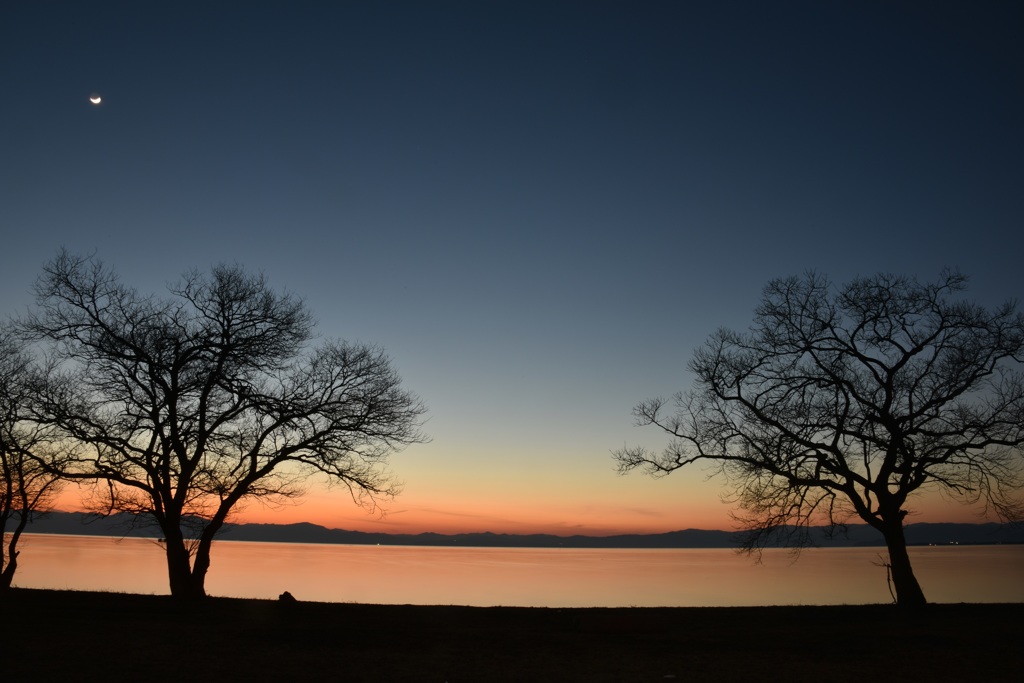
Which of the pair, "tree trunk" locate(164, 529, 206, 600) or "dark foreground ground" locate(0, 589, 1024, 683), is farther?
"tree trunk" locate(164, 529, 206, 600)

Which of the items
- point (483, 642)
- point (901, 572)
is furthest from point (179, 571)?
point (901, 572)

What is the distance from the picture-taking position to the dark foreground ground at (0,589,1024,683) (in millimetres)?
12109

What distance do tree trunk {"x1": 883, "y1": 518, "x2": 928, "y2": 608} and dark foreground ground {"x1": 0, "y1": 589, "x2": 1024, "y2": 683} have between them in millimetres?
427

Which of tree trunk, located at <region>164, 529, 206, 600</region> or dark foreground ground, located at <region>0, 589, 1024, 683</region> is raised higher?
tree trunk, located at <region>164, 529, 206, 600</region>

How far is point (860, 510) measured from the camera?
2036 centimetres

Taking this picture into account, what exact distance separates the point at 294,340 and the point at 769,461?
1404 centimetres

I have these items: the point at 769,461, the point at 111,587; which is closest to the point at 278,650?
the point at 769,461

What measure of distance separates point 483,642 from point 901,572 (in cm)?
1181

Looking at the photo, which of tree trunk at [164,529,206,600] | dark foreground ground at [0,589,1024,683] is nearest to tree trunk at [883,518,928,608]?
dark foreground ground at [0,589,1024,683]

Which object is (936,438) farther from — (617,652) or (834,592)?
(834,592)

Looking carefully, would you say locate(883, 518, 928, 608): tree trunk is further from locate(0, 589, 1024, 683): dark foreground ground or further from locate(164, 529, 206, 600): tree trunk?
locate(164, 529, 206, 600): tree trunk

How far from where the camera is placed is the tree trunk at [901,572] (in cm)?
1947

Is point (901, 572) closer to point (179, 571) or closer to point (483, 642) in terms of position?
point (483, 642)

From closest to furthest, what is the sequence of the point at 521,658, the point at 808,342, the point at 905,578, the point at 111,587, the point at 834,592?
the point at 521,658
the point at 905,578
the point at 808,342
the point at 111,587
the point at 834,592
